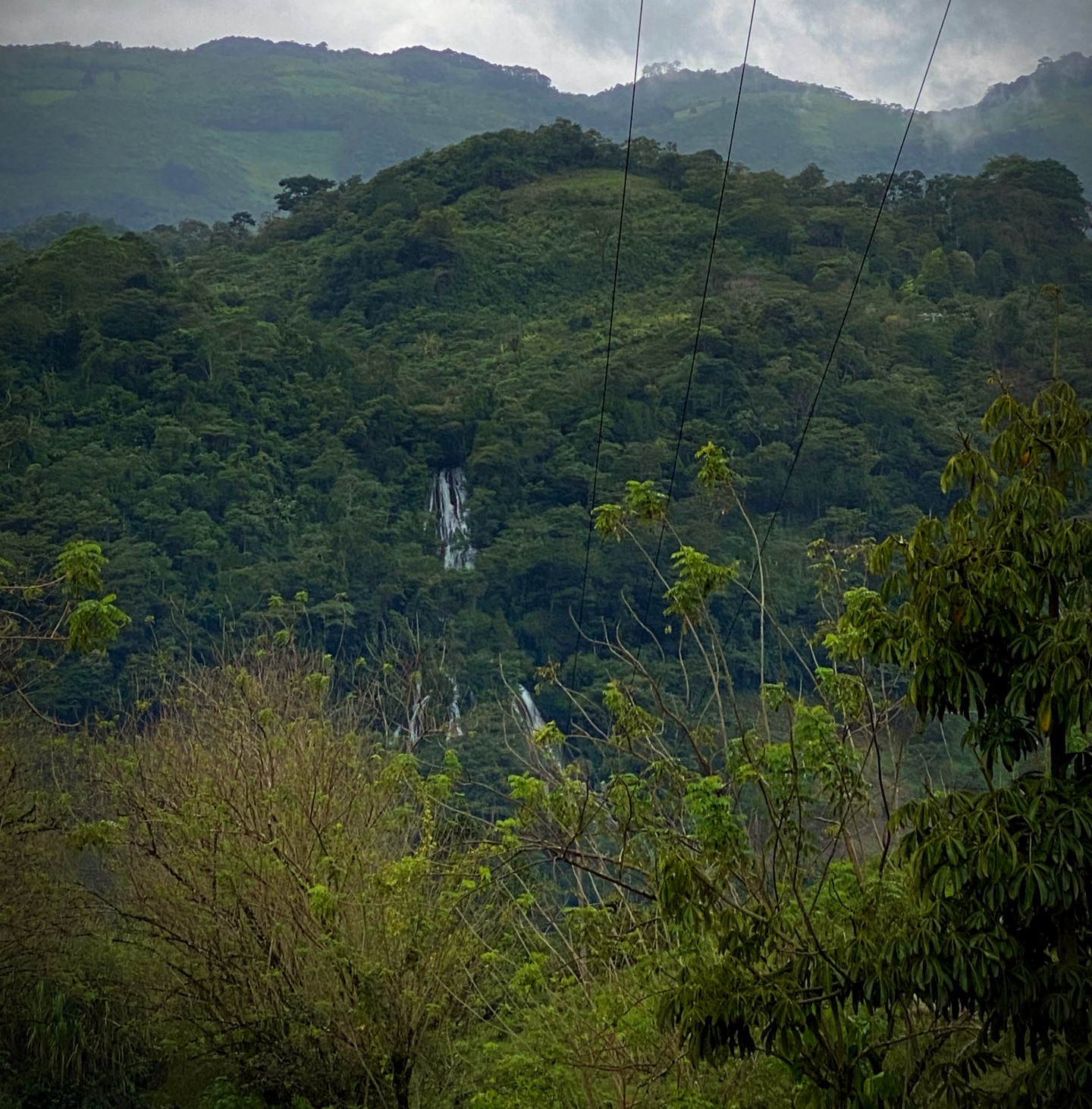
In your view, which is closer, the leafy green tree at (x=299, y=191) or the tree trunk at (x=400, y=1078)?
the tree trunk at (x=400, y=1078)

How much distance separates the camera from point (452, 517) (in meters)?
42.2

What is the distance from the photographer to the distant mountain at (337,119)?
9838cm

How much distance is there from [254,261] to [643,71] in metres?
97.9

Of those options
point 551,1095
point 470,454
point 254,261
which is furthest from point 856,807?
point 254,261

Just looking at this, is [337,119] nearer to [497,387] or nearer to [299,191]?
[299,191]

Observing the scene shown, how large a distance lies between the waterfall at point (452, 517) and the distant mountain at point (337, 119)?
54380 mm

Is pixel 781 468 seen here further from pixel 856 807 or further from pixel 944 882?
pixel 944 882

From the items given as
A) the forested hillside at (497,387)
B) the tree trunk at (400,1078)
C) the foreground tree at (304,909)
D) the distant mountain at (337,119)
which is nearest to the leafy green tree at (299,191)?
the forested hillside at (497,387)

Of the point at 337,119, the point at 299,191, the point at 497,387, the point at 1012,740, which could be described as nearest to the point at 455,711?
the point at 497,387

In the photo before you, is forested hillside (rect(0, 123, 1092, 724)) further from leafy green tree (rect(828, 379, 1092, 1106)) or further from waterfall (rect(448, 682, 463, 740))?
leafy green tree (rect(828, 379, 1092, 1106))

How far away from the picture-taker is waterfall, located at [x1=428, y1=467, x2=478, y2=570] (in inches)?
1598

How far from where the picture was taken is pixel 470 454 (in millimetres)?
42906

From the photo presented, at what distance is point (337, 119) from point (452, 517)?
92.4m

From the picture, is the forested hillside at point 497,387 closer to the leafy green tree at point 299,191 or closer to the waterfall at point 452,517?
the waterfall at point 452,517
